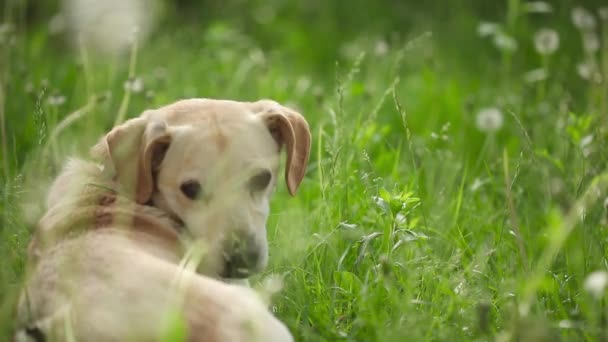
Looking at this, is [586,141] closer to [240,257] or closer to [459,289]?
[459,289]

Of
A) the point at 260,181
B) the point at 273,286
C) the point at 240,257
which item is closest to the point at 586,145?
the point at 260,181

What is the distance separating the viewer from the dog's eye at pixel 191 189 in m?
3.15

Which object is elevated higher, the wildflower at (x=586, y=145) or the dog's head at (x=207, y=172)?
the dog's head at (x=207, y=172)

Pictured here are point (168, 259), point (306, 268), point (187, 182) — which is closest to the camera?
point (168, 259)

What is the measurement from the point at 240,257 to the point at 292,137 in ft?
2.16

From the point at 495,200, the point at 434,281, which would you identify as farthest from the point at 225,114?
the point at 495,200

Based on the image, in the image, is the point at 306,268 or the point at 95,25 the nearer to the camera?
the point at 306,268

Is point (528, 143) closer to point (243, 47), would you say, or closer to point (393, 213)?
point (393, 213)

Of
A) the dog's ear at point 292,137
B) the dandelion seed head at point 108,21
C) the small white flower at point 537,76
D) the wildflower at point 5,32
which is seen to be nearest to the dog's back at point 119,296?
the dog's ear at point 292,137

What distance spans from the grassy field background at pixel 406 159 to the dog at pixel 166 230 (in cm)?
17

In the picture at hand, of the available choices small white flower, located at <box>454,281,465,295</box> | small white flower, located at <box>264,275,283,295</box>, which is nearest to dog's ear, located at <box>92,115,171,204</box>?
small white flower, located at <box>264,275,283,295</box>

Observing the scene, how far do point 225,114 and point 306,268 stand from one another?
0.69 meters

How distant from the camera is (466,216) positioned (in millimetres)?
4043

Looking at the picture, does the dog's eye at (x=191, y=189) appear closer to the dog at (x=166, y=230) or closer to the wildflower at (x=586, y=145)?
the dog at (x=166, y=230)
